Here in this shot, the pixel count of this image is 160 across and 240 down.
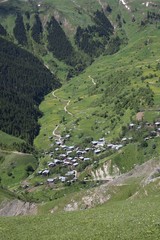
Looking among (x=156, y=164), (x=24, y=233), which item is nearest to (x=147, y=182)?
(x=156, y=164)

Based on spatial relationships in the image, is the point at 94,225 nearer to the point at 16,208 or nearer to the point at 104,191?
the point at 104,191

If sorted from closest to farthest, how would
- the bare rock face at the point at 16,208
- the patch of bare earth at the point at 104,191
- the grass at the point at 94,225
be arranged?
1. the grass at the point at 94,225
2. the patch of bare earth at the point at 104,191
3. the bare rock face at the point at 16,208

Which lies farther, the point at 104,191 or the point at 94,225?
the point at 104,191

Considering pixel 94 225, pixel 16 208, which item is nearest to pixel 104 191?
pixel 16 208

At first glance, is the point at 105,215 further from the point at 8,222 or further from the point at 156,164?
the point at 156,164

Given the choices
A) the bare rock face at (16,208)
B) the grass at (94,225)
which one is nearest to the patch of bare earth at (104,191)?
the bare rock face at (16,208)

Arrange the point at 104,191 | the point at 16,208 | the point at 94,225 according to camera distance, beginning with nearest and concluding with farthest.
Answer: the point at 94,225, the point at 104,191, the point at 16,208

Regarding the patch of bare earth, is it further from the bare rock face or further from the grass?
the grass

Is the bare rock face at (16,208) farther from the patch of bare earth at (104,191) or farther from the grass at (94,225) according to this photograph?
A: the grass at (94,225)

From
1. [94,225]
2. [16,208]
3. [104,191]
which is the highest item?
[94,225]
